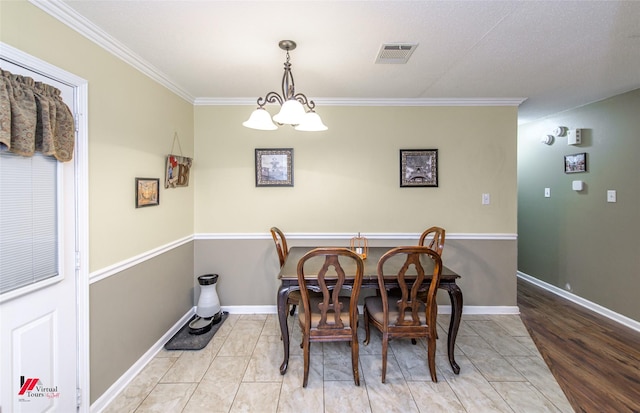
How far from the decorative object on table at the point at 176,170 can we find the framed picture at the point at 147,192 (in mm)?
162

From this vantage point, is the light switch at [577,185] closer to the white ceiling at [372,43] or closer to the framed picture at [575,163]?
the framed picture at [575,163]

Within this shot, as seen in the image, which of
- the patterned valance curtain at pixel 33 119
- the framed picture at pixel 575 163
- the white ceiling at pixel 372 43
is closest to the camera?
the patterned valance curtain at pixel 33 119

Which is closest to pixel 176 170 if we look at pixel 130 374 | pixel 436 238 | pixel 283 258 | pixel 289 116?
pixel 283 258

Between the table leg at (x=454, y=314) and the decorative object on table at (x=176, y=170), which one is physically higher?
the decorative object on table at (x=176, y=170)

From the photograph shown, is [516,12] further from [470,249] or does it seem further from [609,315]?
[609,315]

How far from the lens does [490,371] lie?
2.13 m

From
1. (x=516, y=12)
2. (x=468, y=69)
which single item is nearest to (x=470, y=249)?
(x=468, y=69)

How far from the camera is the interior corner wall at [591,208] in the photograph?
2.85 metres

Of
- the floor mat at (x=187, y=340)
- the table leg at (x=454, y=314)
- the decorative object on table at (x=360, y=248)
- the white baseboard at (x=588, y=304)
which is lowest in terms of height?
the floor mat at (x=187, y=340)

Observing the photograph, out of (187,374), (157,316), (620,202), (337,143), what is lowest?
(187,374)

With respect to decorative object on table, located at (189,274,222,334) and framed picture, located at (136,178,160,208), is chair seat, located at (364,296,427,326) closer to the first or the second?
decorative object on table, located at (189,274,222,334)

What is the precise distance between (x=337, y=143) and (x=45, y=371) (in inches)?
110

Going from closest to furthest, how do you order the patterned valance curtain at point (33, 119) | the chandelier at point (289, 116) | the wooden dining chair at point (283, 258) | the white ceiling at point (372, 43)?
the patterned valance curtain at point (33, 119) → the white ceiling at point (372, 43) → the chandelier at point (289, 116) → the wooden dining chair at point (283, 258)

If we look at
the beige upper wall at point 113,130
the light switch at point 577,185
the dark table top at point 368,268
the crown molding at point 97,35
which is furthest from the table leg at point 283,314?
the light switch at point 577,185
